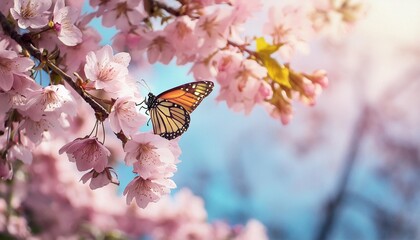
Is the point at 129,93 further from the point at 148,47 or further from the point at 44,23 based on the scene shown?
the point at 148,47

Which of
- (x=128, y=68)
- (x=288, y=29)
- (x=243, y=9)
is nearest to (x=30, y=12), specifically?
(x=128, y=68)

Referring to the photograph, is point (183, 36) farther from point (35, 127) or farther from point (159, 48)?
point (35, 127)

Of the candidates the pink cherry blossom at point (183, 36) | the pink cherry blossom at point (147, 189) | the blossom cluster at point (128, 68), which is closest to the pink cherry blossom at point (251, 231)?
the blossom cluster at point (128, 68)

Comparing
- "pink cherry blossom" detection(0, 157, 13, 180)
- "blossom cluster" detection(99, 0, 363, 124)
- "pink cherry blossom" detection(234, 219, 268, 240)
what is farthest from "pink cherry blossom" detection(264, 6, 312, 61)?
"pink cherry blossom" detection(234, 219, 268, 240)

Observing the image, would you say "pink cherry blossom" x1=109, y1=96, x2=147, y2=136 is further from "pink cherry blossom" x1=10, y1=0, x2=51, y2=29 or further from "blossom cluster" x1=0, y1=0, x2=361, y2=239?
"pink cherry blossom" x1=10, y1=0, x2=51, y2=29

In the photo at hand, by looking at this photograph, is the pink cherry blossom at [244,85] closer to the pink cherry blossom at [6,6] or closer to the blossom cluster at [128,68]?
the blossom cluster at [128,68]

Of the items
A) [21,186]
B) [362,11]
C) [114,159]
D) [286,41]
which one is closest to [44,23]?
[286,41]
